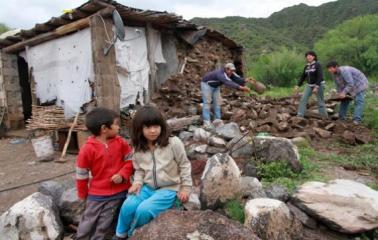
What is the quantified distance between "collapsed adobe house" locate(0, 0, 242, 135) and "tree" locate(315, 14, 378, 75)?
35.7 feet

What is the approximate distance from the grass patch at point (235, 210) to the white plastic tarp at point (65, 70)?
15.3 feet

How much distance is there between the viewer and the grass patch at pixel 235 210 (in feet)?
10.3

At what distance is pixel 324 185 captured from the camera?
344cm

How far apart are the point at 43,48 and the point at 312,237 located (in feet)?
24.0

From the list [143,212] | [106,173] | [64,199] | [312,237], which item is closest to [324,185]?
[312,237]

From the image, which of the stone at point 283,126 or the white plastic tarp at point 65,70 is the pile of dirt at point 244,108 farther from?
the white plastic tarp at point 65,70

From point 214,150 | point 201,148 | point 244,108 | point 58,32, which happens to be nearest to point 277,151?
point 214,150

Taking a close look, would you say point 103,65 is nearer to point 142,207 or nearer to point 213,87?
point 213,87

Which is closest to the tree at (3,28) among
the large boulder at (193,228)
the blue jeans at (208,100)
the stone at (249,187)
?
the blue jeans at (208,100)

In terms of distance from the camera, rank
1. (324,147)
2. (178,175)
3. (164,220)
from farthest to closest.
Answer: (324,147) < (178,175) < (164,220)

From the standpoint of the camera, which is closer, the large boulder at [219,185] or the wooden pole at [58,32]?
the large boulder at [219,185]

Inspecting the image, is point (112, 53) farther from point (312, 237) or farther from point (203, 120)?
point (312, 237)

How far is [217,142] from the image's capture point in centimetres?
521

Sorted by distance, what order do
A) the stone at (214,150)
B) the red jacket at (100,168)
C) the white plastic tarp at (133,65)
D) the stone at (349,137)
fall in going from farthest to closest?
the white plastic tarp at (133,65) → the stone at (349,137) → the stone at (214,150) → the red jacket at (100,168)
